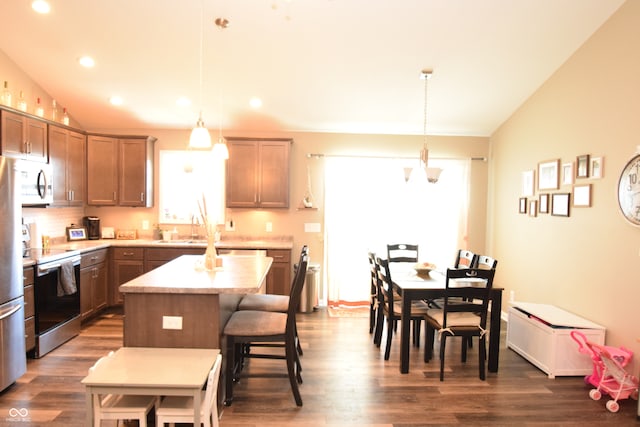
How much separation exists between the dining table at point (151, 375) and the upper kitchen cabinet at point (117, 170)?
3.28 metres

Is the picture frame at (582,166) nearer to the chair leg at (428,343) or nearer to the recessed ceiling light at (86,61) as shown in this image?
the chair leg at (428,343)

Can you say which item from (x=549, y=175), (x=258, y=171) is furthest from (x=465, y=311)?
(x=258, y=171)

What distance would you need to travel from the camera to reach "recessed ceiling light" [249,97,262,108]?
458 centimetres

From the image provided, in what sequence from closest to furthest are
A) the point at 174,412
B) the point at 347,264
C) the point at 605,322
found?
the point at 174,412 → the point at 605,322 → the point at 347,264

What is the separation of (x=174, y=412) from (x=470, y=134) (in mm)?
5003

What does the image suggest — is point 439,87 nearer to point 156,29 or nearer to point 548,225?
point 548,225

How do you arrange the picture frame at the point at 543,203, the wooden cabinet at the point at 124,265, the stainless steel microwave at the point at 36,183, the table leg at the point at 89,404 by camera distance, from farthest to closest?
1. the wooden cabinet at the point at 124,265
2. the picture frame at the point at 543,203
3. the stainless steel microwave at the point at 36,183
4. the table leg at the point at 89,404

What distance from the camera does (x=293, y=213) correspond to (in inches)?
212

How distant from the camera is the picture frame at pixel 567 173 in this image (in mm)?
3733

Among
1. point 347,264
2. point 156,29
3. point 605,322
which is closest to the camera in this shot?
point 605,322

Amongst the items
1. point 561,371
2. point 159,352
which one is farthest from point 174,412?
point 561,371

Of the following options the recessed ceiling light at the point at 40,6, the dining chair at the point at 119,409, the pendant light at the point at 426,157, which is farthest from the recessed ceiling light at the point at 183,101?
the dining chair at the point at 119,409

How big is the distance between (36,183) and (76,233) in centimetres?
135

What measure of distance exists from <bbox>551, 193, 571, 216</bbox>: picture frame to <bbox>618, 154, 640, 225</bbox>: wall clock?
2.21 feet
